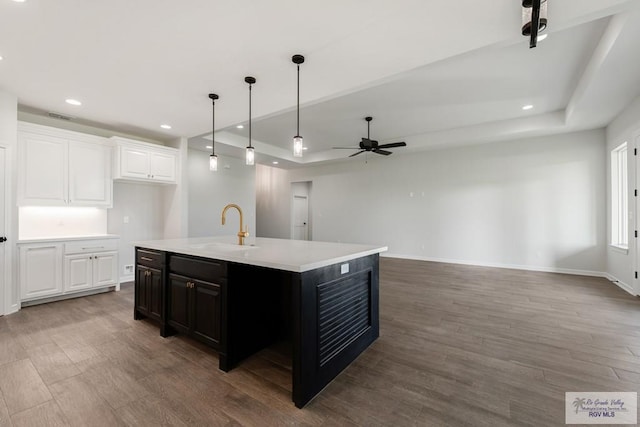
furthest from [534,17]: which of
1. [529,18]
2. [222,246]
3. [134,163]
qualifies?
[134,163]

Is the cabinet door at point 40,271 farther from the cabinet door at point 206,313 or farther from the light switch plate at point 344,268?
the light switch plate at point 344,268

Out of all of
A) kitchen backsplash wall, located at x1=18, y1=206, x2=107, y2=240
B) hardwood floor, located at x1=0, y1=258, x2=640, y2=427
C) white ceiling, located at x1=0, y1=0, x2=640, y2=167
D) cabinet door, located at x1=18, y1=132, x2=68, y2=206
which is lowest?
hardwood floor, located at x1=0, y1=258, x2=640, y2=427

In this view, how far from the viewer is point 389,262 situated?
670 centimetres

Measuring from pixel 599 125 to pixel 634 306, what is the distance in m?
3.26

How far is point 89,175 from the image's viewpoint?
13.5 feet

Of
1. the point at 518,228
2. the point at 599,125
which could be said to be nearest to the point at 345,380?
the point at 518,228

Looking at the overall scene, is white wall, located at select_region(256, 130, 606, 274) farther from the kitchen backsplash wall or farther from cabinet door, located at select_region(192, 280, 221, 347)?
cabinet door, located at select_region(192, 280, 221, 347)

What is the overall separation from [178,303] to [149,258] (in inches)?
27.2

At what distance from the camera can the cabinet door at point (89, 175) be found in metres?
3.96

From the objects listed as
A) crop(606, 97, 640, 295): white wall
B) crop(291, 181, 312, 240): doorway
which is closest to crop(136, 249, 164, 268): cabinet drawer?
crop(606, 97, 640, 295): white wall

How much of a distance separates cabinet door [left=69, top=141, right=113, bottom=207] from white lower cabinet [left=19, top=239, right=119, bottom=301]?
2.09ft

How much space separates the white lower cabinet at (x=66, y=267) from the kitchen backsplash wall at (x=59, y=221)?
508 mm

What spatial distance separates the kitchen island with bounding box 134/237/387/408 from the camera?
68.9 inches

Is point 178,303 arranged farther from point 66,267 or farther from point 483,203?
point 483,203
